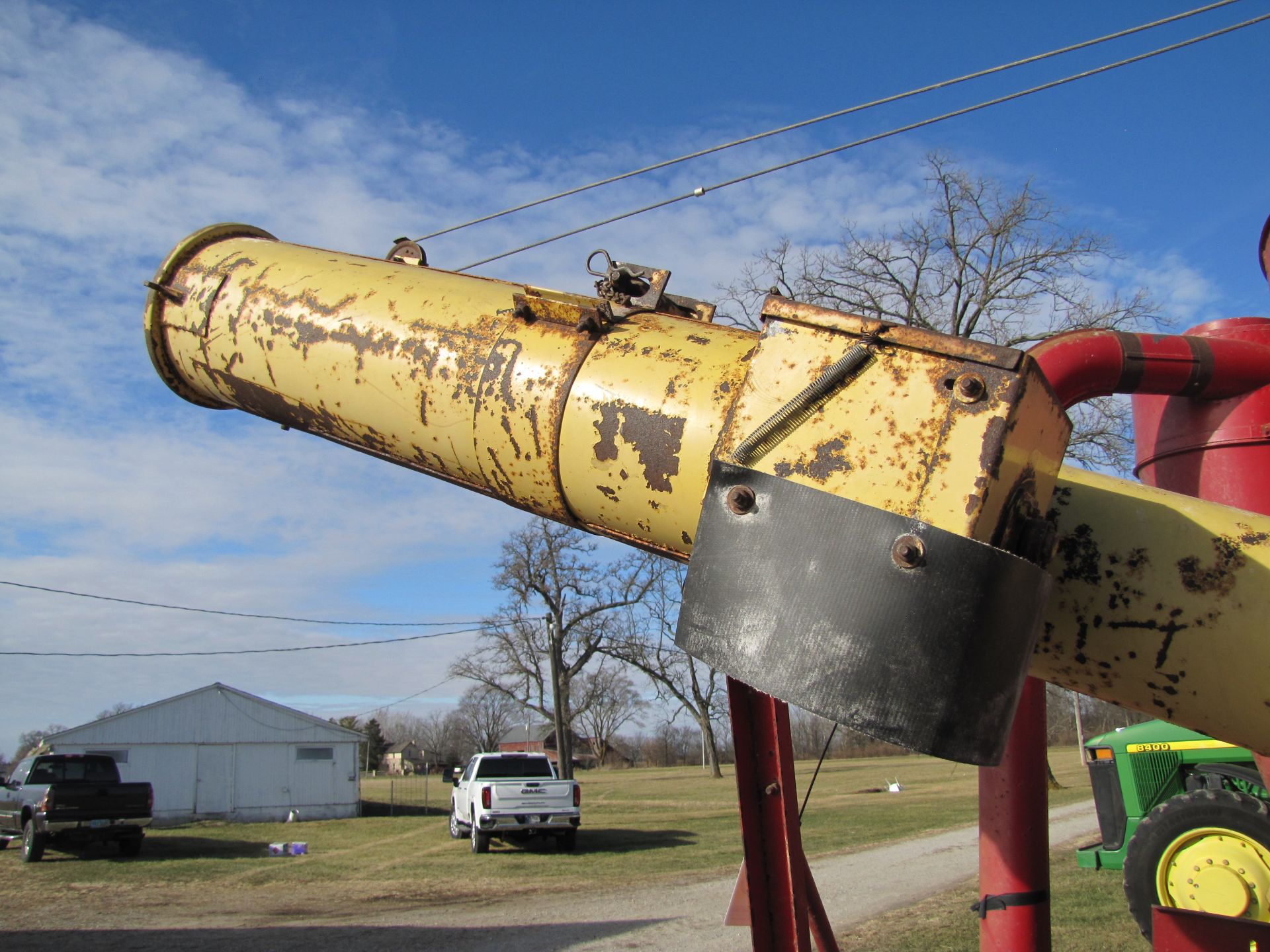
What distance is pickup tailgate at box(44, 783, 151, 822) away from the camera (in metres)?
15.1

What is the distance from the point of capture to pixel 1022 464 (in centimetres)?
134

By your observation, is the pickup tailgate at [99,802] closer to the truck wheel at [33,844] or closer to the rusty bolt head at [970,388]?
the truck wheel at [33,844]

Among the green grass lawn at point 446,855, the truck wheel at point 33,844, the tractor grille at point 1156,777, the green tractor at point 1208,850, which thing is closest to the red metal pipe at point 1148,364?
the green tractor at point 1208,850

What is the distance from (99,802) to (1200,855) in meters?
15.5

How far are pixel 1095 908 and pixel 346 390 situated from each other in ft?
26.6

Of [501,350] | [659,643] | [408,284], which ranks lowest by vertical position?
[501,350]

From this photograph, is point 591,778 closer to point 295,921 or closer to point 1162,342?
point 295,921

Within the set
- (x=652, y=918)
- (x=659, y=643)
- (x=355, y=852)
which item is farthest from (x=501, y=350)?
(x=659, y=643)

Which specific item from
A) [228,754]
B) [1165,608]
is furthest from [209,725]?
[1165,608]

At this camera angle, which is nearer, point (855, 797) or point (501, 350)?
point (501, 350)

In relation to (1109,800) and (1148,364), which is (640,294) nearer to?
(1148,364)

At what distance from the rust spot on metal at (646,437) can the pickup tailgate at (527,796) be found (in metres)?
14.7

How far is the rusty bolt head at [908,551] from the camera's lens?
4.18 feet

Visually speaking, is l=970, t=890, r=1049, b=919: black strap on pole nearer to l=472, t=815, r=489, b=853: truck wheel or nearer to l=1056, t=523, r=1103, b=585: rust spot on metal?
l=1056, t=523, r=1103, b=585: rust spot on metal
